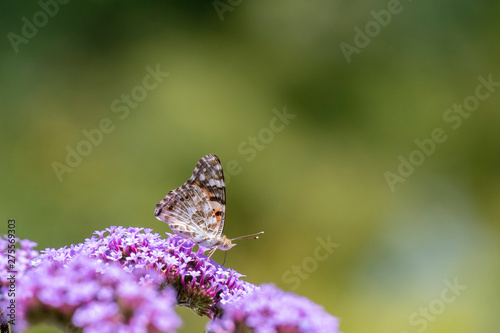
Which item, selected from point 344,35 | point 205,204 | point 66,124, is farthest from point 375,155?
point 205,204

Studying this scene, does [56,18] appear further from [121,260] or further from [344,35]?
[121,260]
